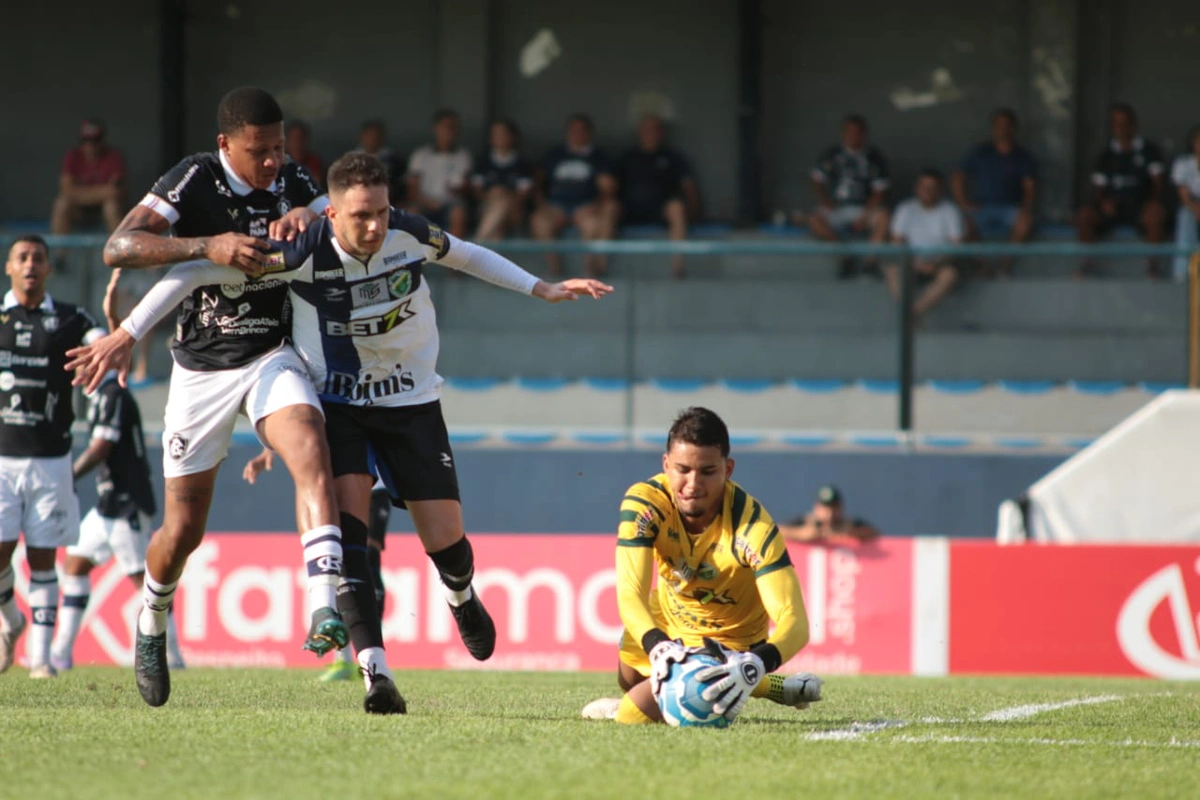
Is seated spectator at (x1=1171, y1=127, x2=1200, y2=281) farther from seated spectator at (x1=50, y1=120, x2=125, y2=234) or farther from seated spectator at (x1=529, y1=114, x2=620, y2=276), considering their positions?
seated spectator at (x1=50, y1=120, x2=125, y2=234)

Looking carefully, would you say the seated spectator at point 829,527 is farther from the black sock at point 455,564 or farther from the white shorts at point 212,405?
the white shorts at point 212,405

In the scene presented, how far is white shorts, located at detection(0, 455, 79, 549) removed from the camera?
10.1 meters

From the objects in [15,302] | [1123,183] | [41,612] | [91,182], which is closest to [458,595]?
[41,612]

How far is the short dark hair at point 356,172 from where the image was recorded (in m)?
6.32

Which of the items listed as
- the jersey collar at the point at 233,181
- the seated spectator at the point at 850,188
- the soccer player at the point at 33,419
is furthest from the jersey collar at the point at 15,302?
the seated spectator at the point at 850,188

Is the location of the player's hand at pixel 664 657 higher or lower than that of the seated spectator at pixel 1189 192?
lower

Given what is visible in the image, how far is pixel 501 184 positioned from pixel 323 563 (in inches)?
480

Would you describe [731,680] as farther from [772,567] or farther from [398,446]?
[398,446]

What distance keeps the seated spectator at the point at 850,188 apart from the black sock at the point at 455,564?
36.1 feet

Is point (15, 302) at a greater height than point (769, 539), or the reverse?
point (15, 302)

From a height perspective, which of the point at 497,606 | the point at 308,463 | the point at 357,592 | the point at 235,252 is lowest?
the point at 497,606

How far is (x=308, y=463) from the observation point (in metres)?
6.21

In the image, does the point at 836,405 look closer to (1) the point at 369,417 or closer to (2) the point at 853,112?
(2) the point at 853,112

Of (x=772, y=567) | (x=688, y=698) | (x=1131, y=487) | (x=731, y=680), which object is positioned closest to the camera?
(x=731, y=680)
